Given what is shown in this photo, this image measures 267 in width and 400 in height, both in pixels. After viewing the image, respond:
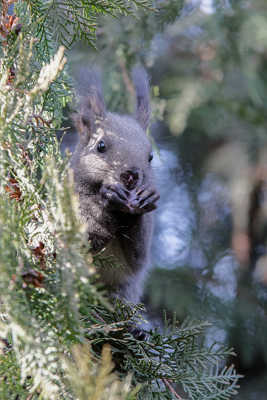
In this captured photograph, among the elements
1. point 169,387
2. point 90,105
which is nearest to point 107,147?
point 90,105

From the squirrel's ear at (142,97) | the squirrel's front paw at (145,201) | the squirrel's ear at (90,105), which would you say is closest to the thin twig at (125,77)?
the squirrel's ear at (142,97)

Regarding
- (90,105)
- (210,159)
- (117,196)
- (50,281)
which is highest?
(210,159)

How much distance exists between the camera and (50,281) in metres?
0.88

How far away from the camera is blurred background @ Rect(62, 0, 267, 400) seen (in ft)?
9.44

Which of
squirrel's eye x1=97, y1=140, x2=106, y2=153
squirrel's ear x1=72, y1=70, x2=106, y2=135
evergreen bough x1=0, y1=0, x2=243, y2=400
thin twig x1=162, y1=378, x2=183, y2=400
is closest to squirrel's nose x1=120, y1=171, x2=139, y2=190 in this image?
squirrel's eye x1=97, y1=140, x2=106, y2=153

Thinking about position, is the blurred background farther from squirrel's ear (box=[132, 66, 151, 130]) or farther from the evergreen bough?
the evergreen bough

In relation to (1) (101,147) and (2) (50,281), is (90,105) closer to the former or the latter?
(1) (101,147)

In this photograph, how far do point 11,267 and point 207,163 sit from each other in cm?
301

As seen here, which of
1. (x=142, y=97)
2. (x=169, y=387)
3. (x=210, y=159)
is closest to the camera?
(x=169, y=387)

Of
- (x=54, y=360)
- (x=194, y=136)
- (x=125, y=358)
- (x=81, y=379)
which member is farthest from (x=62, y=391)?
(x=194, y=136)

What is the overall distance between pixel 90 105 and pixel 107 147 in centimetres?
31

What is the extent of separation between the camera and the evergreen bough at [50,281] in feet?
2.52

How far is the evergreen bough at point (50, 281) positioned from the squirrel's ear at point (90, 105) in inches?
23.8

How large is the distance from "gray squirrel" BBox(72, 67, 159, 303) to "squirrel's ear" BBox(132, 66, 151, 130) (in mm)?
134
